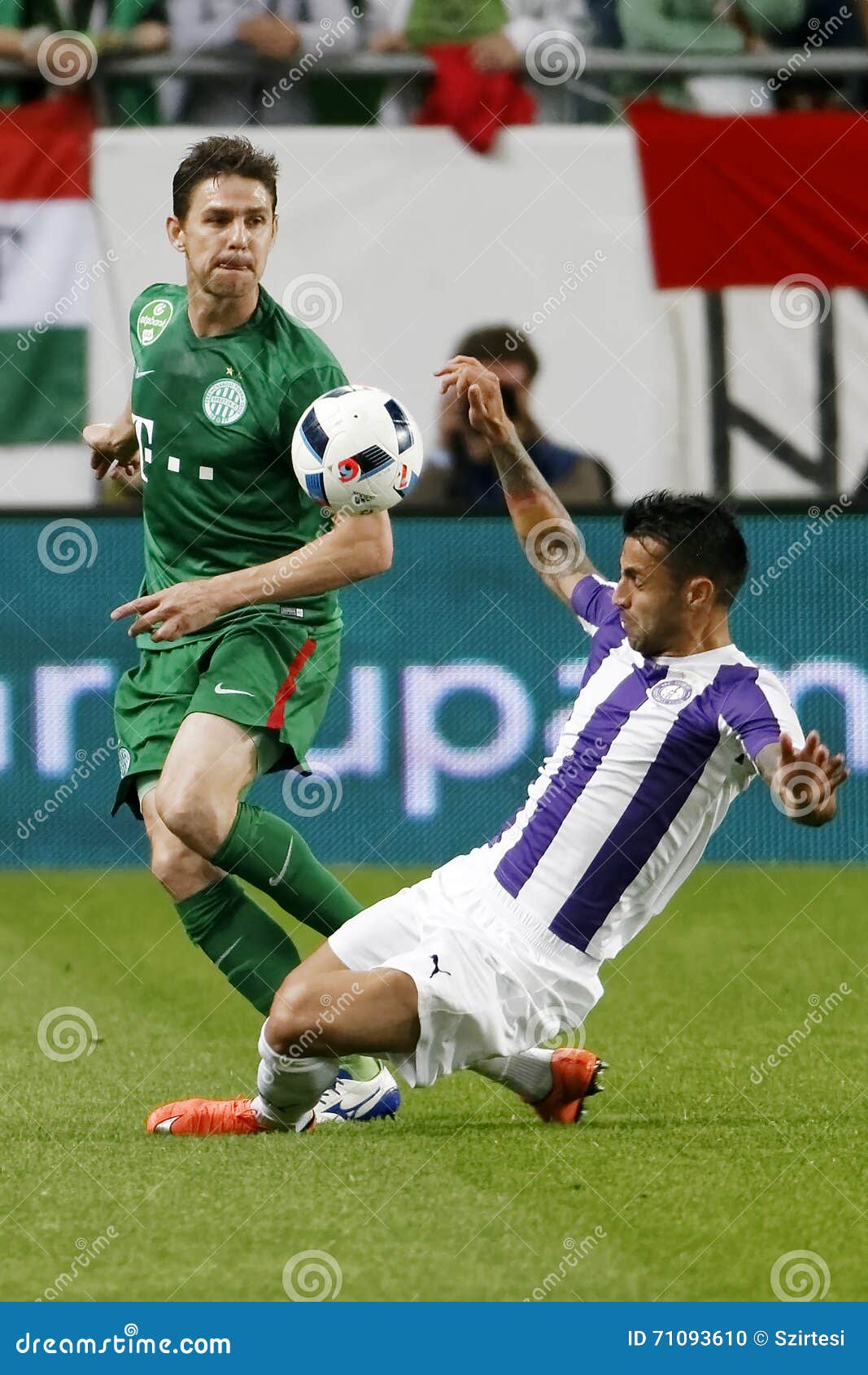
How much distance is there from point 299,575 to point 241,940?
875mm

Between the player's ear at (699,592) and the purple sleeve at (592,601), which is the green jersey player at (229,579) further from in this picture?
the player's ear at (699,592)

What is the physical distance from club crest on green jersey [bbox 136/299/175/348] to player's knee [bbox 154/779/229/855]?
4.52 ft

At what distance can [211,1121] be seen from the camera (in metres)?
4.61

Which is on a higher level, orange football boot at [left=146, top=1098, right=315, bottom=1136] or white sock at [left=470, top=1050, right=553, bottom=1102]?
white sock at [left=470, top=1050, right=553, bottom=1102]

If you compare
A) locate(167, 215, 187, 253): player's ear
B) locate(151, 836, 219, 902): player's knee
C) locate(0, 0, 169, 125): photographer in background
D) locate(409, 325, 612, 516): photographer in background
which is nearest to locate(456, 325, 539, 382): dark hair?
locate(409, 325, 612, 516): photographer in background

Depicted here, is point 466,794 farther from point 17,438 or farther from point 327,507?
point 327,507

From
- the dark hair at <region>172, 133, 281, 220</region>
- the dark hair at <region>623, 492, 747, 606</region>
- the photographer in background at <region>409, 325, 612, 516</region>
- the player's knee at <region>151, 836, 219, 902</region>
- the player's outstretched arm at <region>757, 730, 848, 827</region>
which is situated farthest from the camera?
the photographer in background at <region>409, 325, 612, 516</region>

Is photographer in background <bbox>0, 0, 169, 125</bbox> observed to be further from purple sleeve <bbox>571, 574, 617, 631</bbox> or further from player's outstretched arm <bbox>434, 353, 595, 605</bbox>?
purple sleeve <bbox>571, 574, 617, 631</bbox>

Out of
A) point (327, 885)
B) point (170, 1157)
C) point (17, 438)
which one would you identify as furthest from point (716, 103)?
point (170, 1157)

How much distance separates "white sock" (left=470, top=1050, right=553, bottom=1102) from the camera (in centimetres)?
471

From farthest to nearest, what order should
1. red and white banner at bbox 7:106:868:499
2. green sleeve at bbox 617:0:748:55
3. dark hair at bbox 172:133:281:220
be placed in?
green sleeve at bbox 617:0:748:55
red and white banner at bbox 7:106:868:499
dark hair at bbox 172:133:281:220

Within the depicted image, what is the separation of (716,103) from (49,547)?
3778mm

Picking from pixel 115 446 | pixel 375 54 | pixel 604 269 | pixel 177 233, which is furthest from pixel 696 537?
pixel 375 54

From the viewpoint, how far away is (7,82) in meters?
9.73
